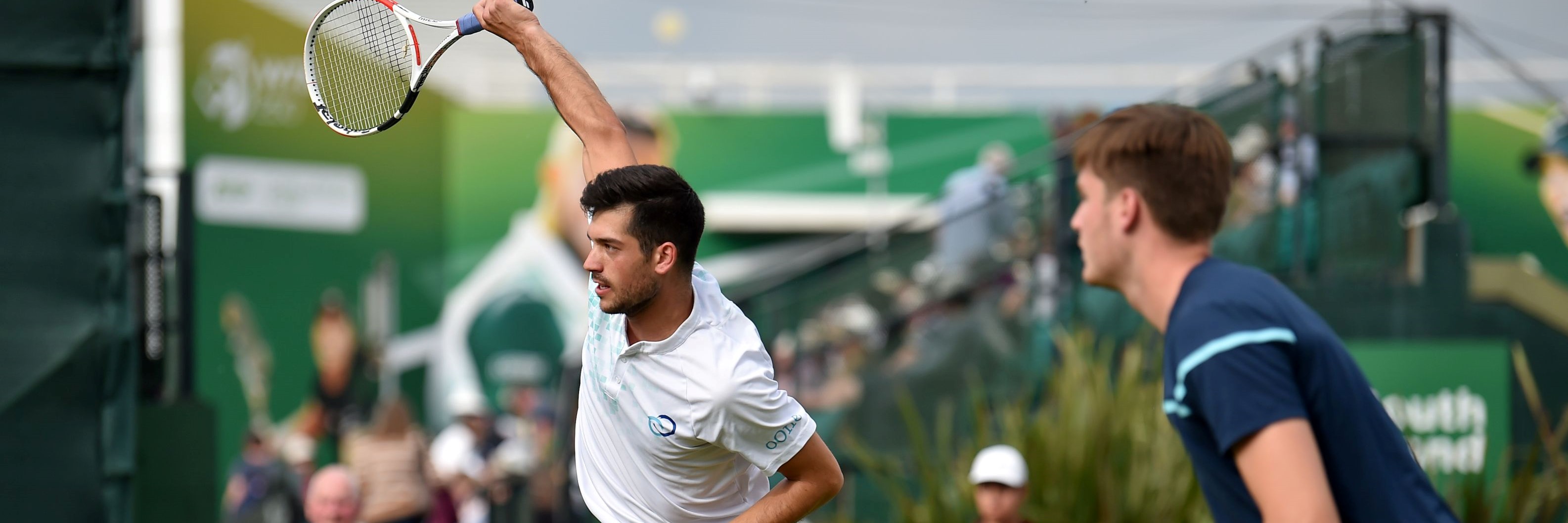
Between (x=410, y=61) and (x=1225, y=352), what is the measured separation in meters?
2.50

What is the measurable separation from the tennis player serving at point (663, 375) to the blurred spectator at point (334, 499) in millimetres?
4623

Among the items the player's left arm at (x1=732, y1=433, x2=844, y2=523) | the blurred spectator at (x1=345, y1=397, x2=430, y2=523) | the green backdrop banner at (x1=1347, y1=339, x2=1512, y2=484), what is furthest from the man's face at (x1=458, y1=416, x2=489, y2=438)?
the player's left arm at (x1=732, y1=433, x2=844, y2=523)

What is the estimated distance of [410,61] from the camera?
3.96 meters

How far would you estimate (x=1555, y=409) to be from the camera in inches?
347

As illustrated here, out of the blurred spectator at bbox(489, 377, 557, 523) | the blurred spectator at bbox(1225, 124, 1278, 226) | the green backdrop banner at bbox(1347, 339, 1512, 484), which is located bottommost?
the blurred spectator at bbox(489, 377, 557, 523)

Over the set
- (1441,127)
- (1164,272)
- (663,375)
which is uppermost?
(1164,272)

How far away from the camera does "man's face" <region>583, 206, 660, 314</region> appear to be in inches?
125

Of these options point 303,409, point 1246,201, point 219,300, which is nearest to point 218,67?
point 219,300

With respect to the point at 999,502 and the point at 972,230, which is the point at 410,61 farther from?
the point at 972,230

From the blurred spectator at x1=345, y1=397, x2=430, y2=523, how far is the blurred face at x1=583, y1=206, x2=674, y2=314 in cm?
879

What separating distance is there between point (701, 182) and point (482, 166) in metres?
2.71

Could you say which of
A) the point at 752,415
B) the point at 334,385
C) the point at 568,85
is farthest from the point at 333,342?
the point at 752,415

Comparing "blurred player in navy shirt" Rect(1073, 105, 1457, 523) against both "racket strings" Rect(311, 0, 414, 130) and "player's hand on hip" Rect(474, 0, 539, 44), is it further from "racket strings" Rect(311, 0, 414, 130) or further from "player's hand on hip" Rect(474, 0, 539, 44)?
"racket strings" Rect(311, 0, 414, 130)

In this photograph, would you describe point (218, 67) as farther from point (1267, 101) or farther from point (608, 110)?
point (608, 110)
